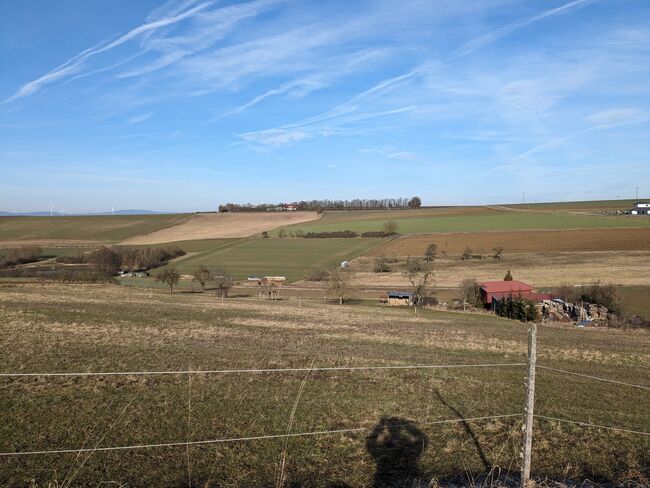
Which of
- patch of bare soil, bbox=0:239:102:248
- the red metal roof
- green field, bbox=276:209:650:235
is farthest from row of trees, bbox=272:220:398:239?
the red metal roof

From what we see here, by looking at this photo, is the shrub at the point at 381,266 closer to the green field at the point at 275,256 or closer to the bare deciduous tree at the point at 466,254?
the green field at the point at 275,256

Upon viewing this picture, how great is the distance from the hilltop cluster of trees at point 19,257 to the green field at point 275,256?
2419cm

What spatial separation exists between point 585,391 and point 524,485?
8.39 metres

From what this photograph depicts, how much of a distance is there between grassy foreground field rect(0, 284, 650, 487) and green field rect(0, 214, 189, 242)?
3959 inches

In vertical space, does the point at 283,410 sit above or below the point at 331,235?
below

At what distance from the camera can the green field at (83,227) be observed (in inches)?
4298

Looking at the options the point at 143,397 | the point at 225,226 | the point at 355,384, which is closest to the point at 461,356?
the point at 355,384

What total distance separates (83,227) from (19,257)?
5060 cm

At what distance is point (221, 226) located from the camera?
125 metres

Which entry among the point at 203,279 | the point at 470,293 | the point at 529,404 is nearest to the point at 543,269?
the point at 470,293

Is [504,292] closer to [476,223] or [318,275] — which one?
[318,275]

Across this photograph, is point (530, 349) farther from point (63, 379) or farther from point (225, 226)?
point (225, 226)

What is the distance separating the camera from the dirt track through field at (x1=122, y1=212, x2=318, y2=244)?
10931cm

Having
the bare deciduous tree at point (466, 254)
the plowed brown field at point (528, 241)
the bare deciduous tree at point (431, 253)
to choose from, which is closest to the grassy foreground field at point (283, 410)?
the bare deciduous tree at point (431, 253)
